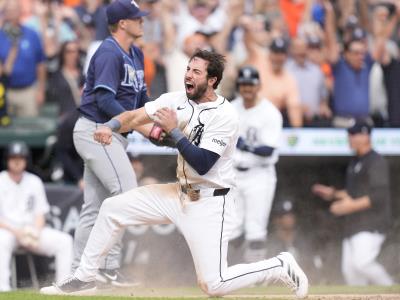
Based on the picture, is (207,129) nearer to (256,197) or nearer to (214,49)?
(256,197)

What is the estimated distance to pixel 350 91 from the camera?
14867mm

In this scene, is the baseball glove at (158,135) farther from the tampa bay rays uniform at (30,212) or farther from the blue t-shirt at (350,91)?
the blue t-shirt at (350,91)

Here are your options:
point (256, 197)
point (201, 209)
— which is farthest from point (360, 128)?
point (201, 209)

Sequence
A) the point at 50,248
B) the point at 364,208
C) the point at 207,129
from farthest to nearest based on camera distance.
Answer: the point at 364,208
the point at 50,248
the point at 207,129

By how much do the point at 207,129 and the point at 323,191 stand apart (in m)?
5.58

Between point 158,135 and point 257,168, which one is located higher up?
point 158,135

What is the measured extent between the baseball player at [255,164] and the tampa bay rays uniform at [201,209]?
13.1 feet

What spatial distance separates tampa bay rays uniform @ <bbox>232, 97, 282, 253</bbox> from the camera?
42.1 ft

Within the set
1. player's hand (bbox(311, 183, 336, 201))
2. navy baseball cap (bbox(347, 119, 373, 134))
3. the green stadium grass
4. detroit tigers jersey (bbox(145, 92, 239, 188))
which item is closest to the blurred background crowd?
player's hand (bbox(311, 183, 336, 201))

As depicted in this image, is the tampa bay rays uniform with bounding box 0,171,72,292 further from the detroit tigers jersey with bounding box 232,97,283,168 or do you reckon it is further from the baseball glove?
the baseball glove

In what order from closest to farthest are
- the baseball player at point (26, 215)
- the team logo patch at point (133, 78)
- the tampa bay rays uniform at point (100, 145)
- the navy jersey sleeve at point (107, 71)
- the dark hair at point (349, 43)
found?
the navy jersey sleeve at point (107, 71) → the tampa bay rays uniform at point (100, 145) → the team logo patch at point (133, 78) → the baseball player at point (26, 215) → the dark hair at point (349, 43)

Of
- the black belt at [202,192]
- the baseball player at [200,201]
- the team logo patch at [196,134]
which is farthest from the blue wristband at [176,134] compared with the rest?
the black belt at [202,192]

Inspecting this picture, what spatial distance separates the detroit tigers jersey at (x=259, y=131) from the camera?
12805 millimetres

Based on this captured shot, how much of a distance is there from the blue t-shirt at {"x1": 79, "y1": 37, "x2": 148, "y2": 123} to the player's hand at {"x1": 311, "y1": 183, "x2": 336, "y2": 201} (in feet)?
14.8
